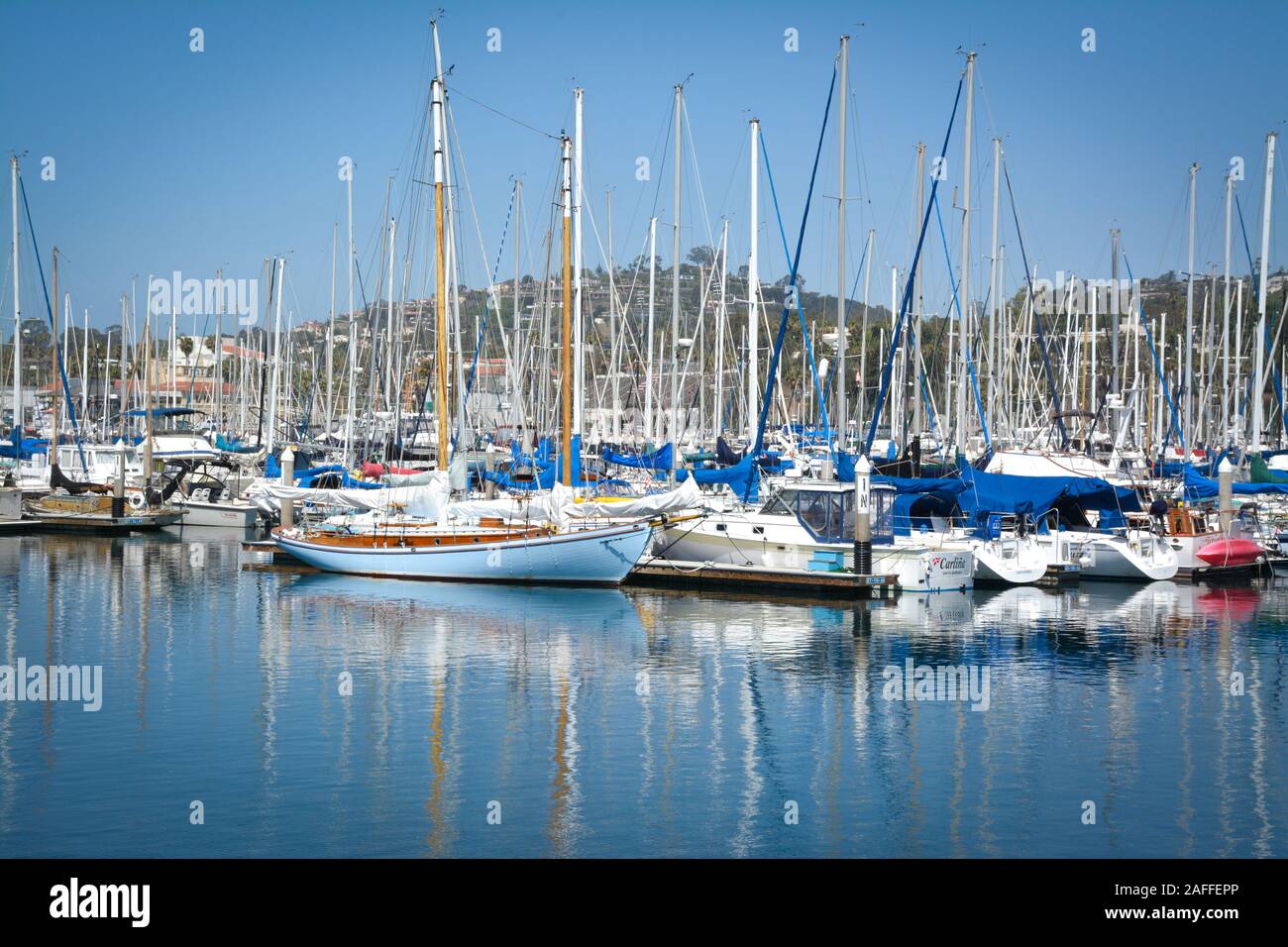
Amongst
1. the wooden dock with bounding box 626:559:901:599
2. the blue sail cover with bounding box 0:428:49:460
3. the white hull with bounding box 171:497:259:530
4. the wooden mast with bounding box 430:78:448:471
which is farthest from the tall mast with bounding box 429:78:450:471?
the blue sail cover with bounding box 0:428:49:460

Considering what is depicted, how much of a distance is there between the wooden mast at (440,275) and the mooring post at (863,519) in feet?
37.7

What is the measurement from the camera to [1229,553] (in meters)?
40.3

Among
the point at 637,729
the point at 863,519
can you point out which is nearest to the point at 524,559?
the point at 863,519

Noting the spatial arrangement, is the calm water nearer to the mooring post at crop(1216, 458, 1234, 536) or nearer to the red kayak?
the red kayak

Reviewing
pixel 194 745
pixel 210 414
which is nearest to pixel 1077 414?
pixel 194 745

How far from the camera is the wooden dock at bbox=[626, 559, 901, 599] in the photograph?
113ft

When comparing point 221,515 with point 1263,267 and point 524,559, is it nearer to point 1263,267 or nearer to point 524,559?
point 524,559

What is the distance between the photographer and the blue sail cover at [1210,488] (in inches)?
1759

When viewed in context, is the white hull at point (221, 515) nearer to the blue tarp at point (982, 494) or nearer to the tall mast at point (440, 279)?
the tall mast at point (440, 279)

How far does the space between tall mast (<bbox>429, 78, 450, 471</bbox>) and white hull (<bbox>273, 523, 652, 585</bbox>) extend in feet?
9.39

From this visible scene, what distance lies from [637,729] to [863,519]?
14104mm

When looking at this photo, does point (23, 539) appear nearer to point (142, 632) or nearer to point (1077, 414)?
point (142, 632)

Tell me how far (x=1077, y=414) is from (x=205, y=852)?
39.0m
